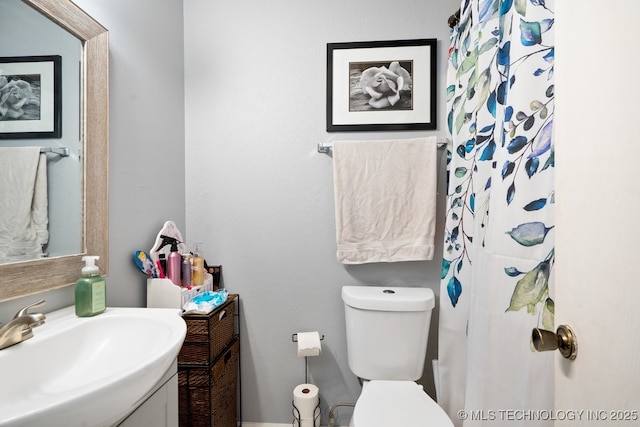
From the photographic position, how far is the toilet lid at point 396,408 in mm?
1057

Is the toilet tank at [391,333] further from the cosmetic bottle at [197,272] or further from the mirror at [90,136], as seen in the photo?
the mirror at [90,136]

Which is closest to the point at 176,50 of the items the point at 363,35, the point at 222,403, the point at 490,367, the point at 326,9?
the point at 326,9

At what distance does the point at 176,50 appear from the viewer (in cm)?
158

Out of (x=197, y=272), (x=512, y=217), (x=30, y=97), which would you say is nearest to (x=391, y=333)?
(x=512, y=217)

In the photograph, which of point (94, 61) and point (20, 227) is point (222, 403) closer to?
point (20, 227)

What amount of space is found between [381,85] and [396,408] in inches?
56.7

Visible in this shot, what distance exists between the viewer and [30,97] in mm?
860

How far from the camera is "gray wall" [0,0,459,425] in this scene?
1583 millimetres

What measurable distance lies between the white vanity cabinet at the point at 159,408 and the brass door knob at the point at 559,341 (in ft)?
2.96

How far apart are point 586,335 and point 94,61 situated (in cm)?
150

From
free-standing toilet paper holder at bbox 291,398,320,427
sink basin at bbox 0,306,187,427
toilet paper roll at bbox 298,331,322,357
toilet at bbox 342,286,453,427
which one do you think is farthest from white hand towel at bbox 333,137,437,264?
sink basin at bbox 0,306,187,427

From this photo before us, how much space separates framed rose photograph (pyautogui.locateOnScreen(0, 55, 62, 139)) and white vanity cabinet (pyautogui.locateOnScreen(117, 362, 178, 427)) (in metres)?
0.77

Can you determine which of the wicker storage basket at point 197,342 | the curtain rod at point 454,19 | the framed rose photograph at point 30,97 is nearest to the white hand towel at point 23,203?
the framed rose photograph at point 30,97

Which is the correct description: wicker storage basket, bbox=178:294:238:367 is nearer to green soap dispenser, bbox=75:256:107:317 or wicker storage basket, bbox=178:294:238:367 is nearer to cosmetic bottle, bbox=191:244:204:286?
cosmetic bottle, bbox=191:244:204:286
